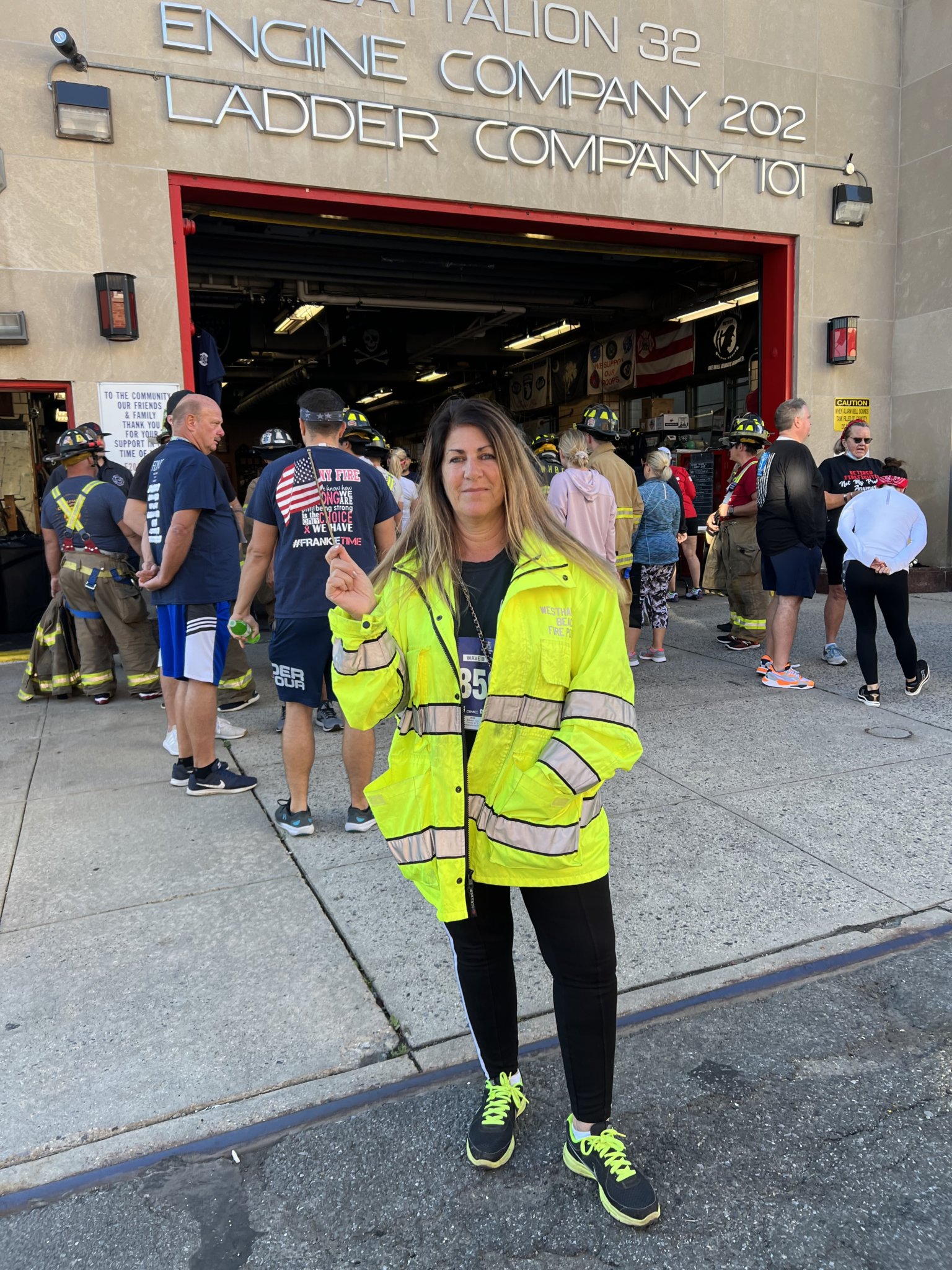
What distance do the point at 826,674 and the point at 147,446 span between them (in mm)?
5870

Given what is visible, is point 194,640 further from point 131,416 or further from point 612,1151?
point 131,416

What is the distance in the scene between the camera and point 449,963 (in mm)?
3096

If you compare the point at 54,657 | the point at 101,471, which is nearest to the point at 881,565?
the point at 101,471

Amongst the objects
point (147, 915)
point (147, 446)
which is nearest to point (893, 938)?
point (147, 915)

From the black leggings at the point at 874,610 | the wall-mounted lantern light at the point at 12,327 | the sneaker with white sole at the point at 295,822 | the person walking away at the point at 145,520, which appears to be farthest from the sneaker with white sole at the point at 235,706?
the black leggings at the point at 874,610

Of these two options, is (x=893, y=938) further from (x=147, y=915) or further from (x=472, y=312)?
(x=472, y=312)

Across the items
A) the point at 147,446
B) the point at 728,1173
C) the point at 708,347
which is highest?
the point at 708,347

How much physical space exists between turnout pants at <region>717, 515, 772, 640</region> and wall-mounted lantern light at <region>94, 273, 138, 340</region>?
5.27m

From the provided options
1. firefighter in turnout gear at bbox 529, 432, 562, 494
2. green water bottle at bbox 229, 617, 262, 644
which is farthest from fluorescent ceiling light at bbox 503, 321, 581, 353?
green water bottle at bbox 229, 617, 262, 644

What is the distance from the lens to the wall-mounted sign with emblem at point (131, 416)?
7.55 m

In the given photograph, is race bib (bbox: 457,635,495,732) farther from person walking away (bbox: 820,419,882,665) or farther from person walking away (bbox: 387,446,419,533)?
person walking away (bbox: 820,419,882,665)

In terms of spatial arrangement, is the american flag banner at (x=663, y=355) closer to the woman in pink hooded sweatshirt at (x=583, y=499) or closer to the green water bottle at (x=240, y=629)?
the woman in pink hooded sweatshirt at (x=583, y=499)

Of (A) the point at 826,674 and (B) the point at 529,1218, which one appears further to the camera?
(A) the point at 826,674

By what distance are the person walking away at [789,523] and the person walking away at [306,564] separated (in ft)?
11.0
